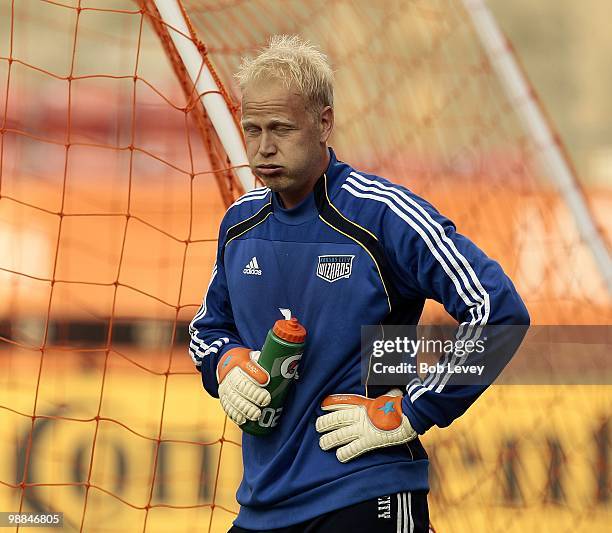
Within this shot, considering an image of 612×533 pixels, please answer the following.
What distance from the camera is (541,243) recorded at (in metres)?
5.55


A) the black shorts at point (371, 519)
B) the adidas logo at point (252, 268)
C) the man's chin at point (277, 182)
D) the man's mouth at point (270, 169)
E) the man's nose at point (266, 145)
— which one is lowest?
the black shorts at point (371, 519)

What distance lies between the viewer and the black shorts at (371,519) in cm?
231

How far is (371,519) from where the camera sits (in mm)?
2322

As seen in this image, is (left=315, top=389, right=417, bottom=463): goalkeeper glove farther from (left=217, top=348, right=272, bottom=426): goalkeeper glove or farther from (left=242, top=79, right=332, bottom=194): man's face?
(left=242, top=79, right=332, bottom=194): man's face

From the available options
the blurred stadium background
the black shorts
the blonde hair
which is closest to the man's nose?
the blonde hair

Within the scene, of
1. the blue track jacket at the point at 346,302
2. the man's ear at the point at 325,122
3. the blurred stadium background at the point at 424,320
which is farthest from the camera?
the blurred stadium background at the point at 424,320

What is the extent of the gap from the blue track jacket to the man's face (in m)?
0.10

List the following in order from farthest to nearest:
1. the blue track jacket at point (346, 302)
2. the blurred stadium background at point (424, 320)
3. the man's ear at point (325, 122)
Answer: the blurred stadium background at point (424, 320), the man's ear at point (325, 122), the blue track jacket at point (346, 302)

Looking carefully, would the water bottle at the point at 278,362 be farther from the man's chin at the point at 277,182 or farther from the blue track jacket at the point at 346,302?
the man's chin at the point at 277,182

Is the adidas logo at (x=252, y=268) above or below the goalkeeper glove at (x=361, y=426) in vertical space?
above

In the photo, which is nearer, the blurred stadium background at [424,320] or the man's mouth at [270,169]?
the man's mouth at [270,169]

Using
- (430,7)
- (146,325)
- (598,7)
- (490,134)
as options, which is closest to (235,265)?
(430,7)

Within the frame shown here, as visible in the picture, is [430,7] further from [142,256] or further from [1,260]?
[1,260]

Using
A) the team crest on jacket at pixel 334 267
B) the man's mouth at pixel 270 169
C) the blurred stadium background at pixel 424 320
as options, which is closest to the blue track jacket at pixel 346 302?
the team crest on jacket at pixel 334 267
